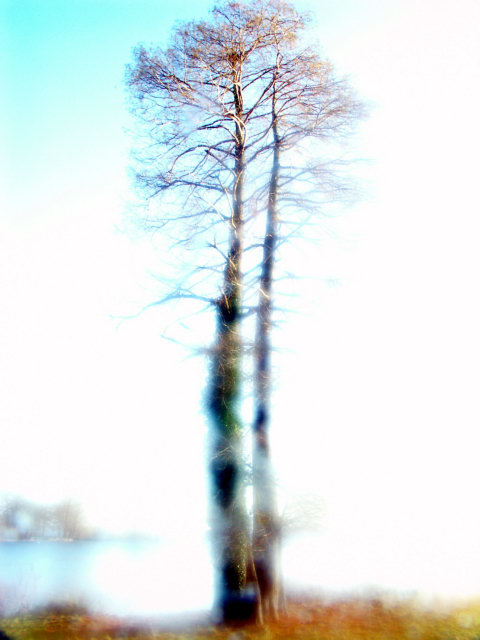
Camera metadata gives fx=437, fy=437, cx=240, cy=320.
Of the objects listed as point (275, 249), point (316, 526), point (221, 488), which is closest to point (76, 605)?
point (221, 488)

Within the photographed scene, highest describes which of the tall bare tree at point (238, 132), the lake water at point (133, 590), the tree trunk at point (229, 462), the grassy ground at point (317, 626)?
the tall bare tree at point (238, 132)

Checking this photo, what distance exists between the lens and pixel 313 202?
32.3ft

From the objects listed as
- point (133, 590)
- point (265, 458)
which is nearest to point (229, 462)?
point (265, 458)

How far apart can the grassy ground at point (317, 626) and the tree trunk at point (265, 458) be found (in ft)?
1.95

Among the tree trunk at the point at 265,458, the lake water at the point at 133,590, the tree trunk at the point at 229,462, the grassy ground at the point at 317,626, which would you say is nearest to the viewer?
the grassy ground at the point at 317,626

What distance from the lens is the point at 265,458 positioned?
7.98 meters

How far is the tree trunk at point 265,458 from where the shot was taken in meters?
7.34

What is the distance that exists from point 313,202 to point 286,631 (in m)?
8.08

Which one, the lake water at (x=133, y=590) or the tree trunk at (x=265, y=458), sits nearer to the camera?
the tree trunk at (x=265, y=458)

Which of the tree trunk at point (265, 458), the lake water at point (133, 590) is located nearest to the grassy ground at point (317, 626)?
the tree trunk at point (265, 458)

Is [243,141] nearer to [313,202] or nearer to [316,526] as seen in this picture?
[313,202]

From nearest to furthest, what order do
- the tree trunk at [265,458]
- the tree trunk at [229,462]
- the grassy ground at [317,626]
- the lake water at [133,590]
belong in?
the grassy ground at [317,626], the tree trunk at [229,462], the tree trunk at [265,458], the lake water at [133,590]

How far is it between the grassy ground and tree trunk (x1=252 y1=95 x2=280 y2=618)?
1.95 feet

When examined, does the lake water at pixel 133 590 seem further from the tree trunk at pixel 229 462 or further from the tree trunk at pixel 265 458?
the tree trunk at pixel 265 458
